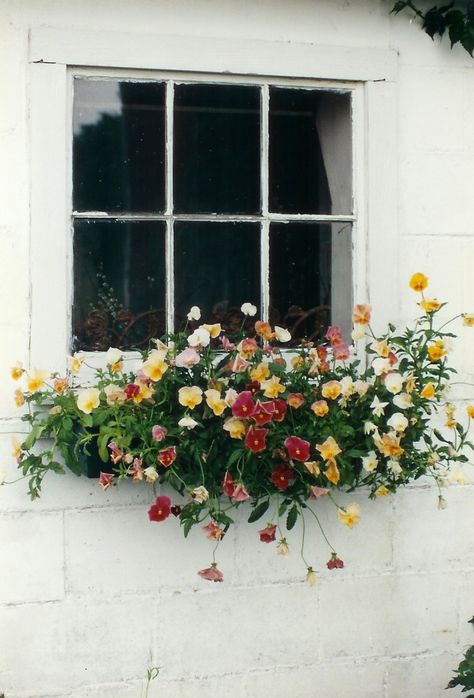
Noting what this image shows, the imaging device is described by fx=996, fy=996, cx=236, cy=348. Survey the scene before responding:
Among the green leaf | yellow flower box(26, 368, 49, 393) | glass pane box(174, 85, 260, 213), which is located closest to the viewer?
yellow flower box(26, 368, 49, 393)

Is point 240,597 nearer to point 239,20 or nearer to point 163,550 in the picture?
point 163,550

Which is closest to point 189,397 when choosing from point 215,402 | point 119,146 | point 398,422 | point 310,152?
point 215,402

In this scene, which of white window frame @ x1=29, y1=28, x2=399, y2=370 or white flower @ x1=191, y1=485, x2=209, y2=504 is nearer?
white flower @ x1=191, y1=485, x2=209, y2=504

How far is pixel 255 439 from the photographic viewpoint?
279 cm

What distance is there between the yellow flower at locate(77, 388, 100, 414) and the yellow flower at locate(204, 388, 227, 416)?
12.7 inches

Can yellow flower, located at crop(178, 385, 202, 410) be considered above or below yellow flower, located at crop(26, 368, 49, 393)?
below

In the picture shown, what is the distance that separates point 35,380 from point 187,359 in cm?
45

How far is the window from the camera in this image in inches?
125

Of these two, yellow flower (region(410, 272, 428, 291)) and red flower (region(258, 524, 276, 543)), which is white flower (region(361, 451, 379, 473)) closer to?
red flower (region(258, 524, 276, 543))

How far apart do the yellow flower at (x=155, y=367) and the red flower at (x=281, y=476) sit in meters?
0.44

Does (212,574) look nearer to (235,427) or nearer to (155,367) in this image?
(235,427)

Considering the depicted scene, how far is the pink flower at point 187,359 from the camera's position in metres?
2.88

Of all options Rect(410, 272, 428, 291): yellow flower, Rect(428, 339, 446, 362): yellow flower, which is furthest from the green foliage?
Rect(428, 339, 446, 362): yellow flower

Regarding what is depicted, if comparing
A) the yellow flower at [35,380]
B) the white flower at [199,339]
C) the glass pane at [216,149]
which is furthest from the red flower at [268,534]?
the glass pane at [216,149]
